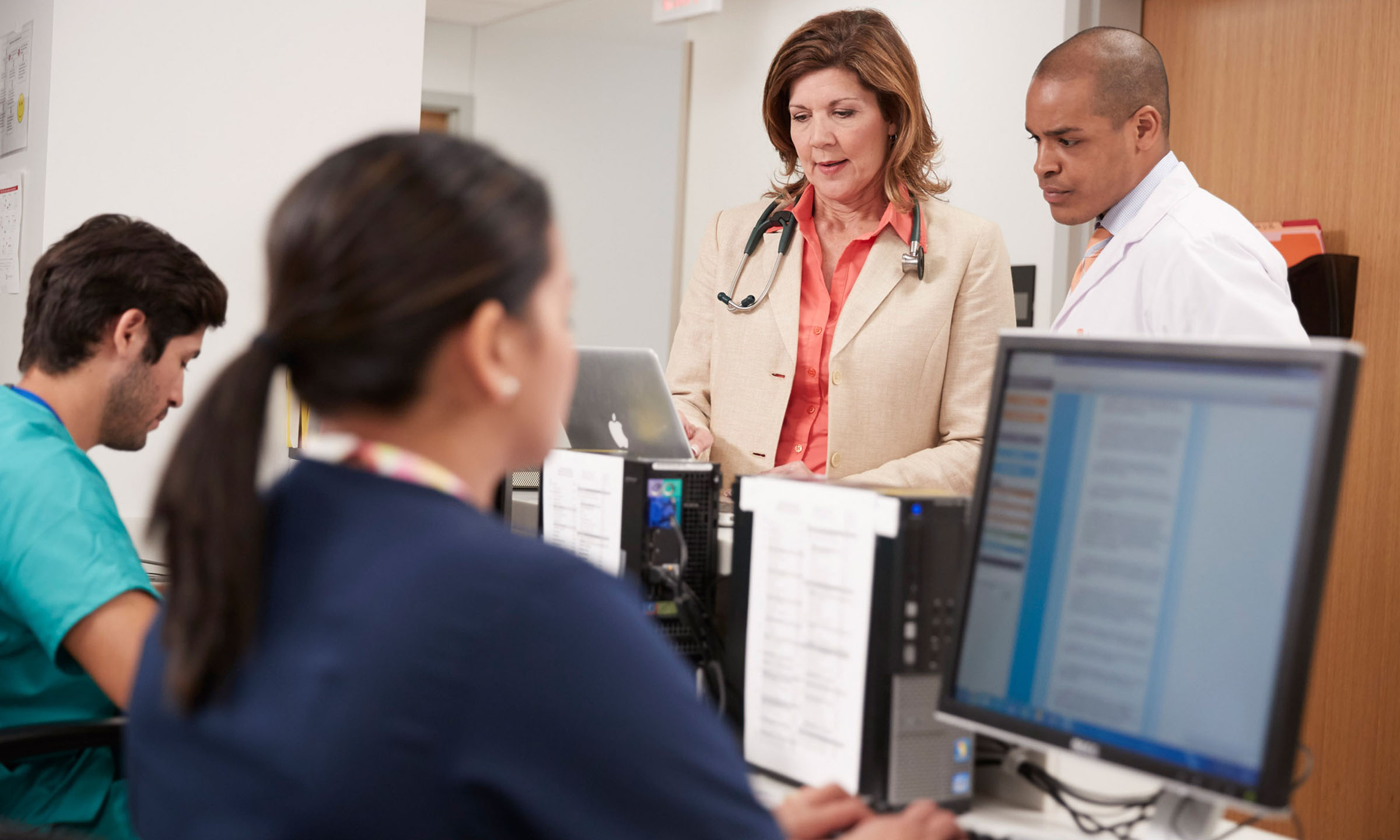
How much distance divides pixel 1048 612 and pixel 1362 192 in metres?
2.22

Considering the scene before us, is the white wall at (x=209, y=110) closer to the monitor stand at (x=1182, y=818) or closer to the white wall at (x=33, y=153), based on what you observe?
the white wall at (x=33, y=153)

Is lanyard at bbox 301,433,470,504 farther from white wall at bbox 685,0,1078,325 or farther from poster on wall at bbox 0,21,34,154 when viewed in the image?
white wall at bbox 685,0,1078,325

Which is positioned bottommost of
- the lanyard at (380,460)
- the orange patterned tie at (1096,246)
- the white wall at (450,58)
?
the lanyard at (380,460)

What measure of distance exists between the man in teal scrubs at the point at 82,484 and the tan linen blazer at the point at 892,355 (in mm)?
862

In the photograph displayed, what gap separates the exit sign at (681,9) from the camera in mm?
4137

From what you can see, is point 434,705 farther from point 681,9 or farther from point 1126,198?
point 681,9

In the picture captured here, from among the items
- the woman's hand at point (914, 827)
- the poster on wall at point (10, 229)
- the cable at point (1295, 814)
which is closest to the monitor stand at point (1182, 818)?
the cable at point (1295, 814)

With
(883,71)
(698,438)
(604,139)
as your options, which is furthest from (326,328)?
(604,139)

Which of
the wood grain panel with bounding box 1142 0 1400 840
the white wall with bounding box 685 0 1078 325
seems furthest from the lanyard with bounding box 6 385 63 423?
the white wall with bounding box 685 0 1078 325

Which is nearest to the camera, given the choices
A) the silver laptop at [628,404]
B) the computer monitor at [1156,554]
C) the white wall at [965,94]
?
the computer monitor at [1156,554]

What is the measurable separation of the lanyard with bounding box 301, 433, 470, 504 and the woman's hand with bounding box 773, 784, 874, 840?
1.55 feet

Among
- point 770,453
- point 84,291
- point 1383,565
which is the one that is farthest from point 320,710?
point 1383,565

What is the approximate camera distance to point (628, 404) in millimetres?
1776

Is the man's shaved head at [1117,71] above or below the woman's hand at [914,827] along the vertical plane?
above
